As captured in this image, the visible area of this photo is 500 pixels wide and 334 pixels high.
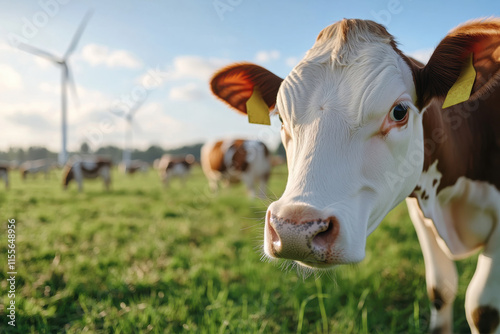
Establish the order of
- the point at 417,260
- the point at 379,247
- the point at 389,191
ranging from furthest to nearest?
the point at 379,247, the point at 417,260, the point at 389,191

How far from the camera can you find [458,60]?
190 cm

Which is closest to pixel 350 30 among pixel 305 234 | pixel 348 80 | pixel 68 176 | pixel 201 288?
pixel 348 80

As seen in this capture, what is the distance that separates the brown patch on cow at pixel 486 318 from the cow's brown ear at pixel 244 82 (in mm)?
2058

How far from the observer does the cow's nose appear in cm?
138

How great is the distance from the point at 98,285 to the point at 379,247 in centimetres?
392

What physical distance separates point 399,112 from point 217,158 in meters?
11.6

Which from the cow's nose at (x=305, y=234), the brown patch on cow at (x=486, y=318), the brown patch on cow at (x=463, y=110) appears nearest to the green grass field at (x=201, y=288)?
the cow's nose at (x=305, y=234)

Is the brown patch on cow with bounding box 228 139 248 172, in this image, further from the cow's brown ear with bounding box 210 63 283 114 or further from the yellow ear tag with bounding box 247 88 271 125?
the yellow ear tag with bounding box 247 88 271 125

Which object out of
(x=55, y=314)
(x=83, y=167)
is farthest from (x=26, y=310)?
(x=83, y=167)

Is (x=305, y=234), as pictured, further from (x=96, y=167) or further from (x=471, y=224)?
(x=96, y=167)

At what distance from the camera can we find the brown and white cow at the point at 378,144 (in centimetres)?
148

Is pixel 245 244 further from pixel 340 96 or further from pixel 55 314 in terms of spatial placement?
pixel 340 96

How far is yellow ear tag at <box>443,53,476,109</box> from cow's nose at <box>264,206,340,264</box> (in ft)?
3.68

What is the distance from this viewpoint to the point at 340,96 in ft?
5.50
